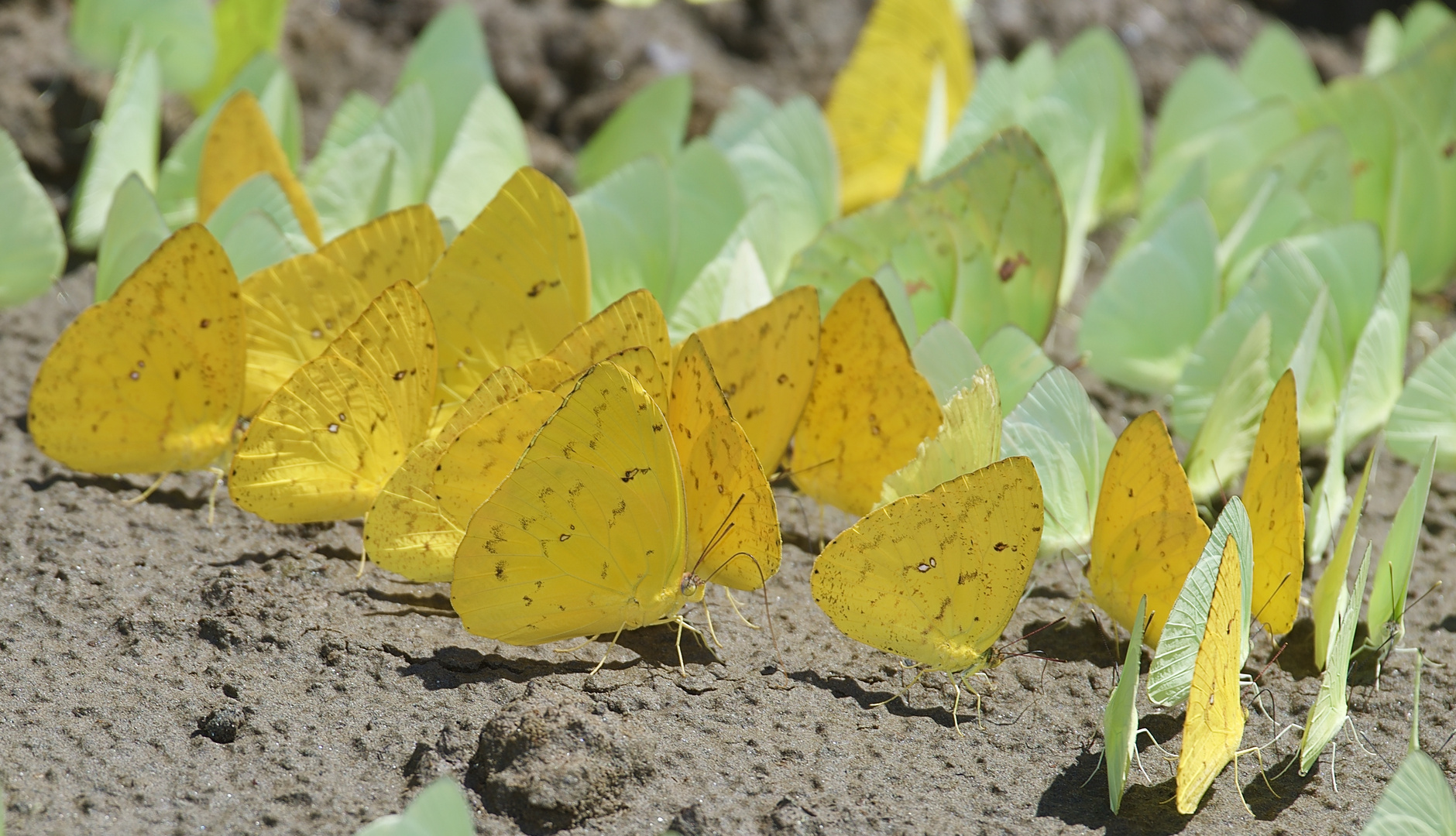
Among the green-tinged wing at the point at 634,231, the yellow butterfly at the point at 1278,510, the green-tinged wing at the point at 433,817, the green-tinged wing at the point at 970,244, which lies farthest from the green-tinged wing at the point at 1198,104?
the green-tinged wing at the point at 433,817

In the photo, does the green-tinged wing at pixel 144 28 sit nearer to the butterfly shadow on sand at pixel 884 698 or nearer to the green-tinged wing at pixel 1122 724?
the butterfly shadow on sand at pixel 884 698

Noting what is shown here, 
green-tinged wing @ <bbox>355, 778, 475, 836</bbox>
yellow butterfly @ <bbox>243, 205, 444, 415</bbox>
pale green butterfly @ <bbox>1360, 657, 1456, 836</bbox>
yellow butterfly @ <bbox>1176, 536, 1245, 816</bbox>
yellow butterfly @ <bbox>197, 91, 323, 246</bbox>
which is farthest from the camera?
yellow butterfly @ <bbox>197, 91, 323, 246</bbox>

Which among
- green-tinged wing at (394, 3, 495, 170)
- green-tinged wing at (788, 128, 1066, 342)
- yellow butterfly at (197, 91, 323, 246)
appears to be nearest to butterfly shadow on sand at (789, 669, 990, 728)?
green-tinged wing at (788, 128, 1066, 342)

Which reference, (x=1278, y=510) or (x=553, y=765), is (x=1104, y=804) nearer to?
(x=1278, y=510)

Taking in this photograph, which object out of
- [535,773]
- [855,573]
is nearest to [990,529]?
[855,573]

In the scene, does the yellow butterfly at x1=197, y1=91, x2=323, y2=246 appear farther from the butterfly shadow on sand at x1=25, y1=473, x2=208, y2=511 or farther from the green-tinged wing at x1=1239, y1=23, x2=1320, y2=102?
the green-tinged wing at x1=1239, y1=23, x2=1320, y2=102

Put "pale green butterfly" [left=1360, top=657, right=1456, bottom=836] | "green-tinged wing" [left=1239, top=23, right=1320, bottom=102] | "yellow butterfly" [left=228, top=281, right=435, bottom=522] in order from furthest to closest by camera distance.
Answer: "green-tinged wing" [left=1239, top=23, right=1320, bottom=102] → "yellow butterfly" [left=228, top=281, right=435, bottom=522] → "pale green butterfly" [left=1360, top=657, right=1456, bottom=836]

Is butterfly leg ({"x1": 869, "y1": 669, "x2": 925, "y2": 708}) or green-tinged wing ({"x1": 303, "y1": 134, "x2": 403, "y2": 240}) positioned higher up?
green-tinged wing ({"x1": 303, "y1": 134, "x2": 403, "y2": 240})

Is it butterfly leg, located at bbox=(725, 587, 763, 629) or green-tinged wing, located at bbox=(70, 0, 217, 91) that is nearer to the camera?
butterfly leg, located at bbox=(725, 587, 763, 629)
